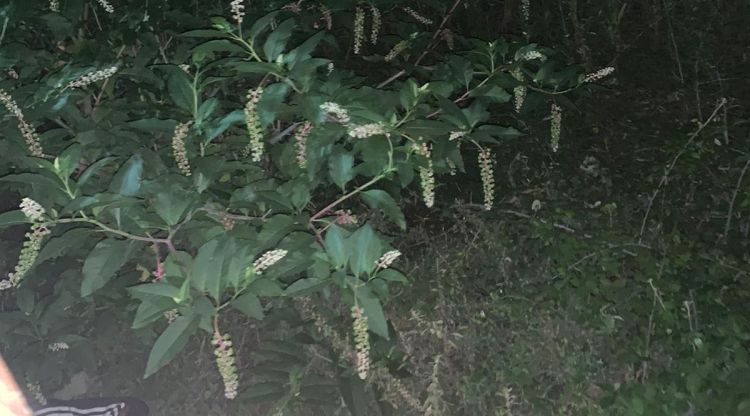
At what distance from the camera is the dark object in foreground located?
1651 millimetres

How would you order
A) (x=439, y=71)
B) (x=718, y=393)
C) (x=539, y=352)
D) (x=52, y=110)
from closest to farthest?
(x=52, y=110), (x=439, y=71), (x=718, y=393), (x=539, y=352)

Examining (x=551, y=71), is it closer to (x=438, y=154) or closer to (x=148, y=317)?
(x=438, y=154)

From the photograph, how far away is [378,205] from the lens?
1236 millimetres

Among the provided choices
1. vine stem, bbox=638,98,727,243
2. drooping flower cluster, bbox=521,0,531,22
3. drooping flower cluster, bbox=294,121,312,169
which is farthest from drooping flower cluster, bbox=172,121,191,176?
vine stem, bbox=638,98,727,243

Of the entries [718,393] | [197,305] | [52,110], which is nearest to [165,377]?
[52,110]

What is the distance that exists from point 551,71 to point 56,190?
42.1 inches

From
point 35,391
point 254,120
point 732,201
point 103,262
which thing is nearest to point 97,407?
point 35,391

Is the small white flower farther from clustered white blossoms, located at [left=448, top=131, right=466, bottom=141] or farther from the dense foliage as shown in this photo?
clustered white blossoms, located at [left=448, top=131, right=466, bottom=141]

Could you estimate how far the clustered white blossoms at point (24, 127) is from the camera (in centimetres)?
119

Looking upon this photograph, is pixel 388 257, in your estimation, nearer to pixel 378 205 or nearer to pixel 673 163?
pixel 378 205

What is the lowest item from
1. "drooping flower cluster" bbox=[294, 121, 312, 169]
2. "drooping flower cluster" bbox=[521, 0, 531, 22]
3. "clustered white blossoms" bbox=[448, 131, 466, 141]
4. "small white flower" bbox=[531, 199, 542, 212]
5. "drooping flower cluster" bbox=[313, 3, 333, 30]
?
"small white flower" bbox=[531, 199, 542, 212]

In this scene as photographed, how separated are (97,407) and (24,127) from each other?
2.85 feet

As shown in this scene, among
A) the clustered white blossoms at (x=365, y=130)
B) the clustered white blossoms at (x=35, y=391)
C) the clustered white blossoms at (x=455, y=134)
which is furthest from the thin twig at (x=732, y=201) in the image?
the clustered white blossoms at (x=35, y=391)

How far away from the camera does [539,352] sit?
193 centimetres
